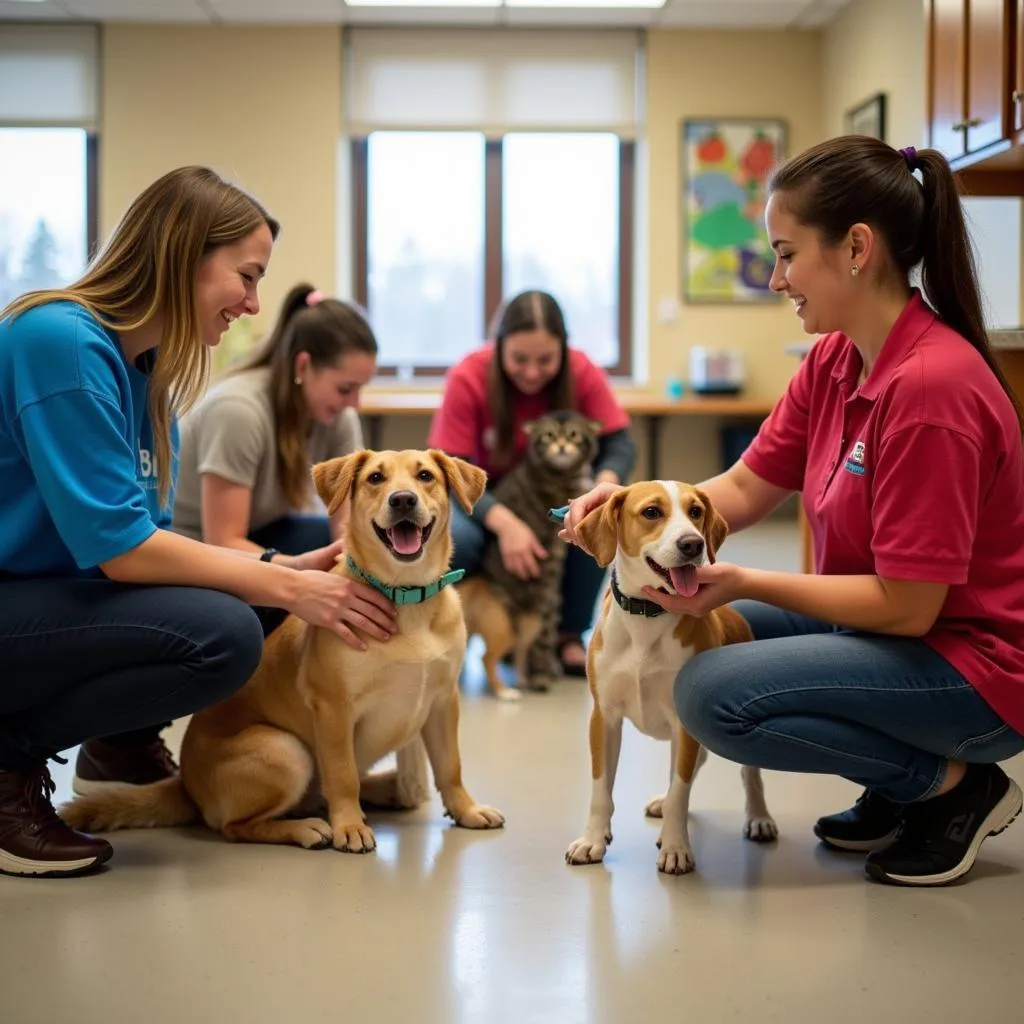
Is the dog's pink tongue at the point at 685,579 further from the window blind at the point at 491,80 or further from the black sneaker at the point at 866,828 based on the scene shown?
the window blind at the point at 491,80

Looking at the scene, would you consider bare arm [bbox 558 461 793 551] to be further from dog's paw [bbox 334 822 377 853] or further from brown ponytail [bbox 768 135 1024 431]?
dog's paw [bbox 334 822 377 853]

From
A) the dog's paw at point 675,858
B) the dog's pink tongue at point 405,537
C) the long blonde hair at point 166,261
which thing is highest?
the long blonde hair at point 166,261

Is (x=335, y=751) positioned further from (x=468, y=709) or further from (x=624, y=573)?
(x=468, y=709)

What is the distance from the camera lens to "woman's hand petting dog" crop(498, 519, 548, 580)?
12.0 feet

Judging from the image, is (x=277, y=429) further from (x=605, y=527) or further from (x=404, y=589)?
(x=605, y=527)

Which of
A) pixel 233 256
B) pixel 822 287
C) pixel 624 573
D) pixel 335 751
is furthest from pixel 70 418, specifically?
pixel 822 287

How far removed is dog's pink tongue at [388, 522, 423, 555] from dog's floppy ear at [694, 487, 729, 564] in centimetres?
51

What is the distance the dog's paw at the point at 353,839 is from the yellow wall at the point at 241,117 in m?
6.01

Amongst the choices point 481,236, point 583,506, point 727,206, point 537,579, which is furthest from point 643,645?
point 481,236

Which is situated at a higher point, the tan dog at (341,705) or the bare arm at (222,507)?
the bare arm at (222,507)

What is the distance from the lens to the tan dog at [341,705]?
2.21 metres

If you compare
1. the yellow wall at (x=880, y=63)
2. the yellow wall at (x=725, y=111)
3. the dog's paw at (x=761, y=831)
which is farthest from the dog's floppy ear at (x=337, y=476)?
the yellow wall at (x=725, y=111)

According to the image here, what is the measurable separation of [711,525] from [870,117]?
5629 mm

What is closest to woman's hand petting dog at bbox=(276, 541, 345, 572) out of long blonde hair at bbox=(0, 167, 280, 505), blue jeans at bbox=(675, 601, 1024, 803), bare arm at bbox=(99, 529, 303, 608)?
bare arm at bbox=(99, 529, 303, 608)
